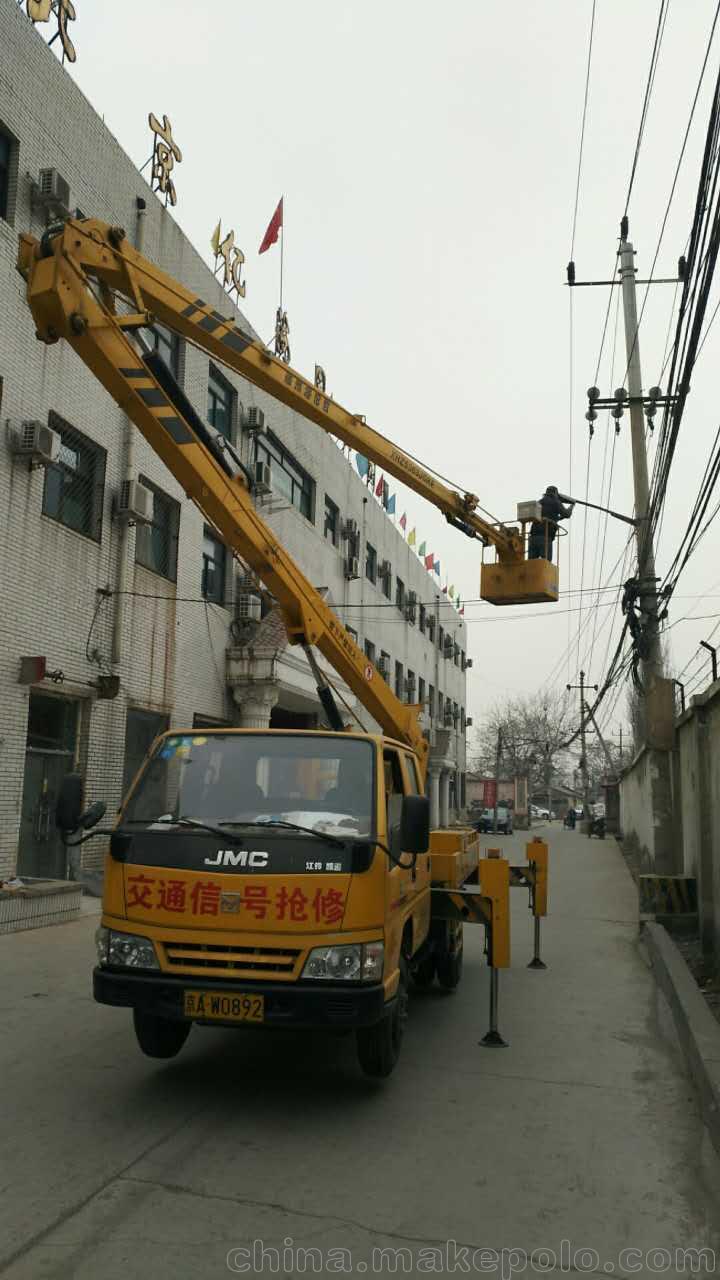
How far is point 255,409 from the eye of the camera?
21766mm

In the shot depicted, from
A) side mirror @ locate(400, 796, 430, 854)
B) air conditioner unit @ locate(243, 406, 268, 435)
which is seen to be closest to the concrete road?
side mirror @ locate(400, 796, 430, 854)

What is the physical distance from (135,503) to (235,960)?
12.1 meters

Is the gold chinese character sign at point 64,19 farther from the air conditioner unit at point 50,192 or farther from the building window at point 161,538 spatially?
the building window at point 161,538

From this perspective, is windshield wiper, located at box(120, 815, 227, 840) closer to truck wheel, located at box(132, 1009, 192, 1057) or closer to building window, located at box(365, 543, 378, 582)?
truck wheel, located at box(132, 1009, 192, 1057)

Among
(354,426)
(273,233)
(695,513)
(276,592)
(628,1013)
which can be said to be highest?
(273,233)

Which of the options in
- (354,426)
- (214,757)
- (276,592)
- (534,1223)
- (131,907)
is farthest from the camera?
(354,426)

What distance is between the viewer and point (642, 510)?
15141 mm

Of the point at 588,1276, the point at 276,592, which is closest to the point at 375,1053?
the point at 588,1276

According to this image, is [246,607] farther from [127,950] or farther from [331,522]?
[127,950]

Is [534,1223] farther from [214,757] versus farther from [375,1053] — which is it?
[214,757]

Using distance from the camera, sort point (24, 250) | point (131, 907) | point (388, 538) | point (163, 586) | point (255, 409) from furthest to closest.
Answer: point (388, 538)
point (255, 409)
point (163, 586)
point (24, 250)
point (131, 907)

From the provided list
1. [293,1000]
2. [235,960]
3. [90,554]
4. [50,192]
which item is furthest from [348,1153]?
[50,192]

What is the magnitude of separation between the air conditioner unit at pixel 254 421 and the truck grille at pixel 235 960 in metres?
17.6

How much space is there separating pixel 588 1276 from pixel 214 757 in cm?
357
